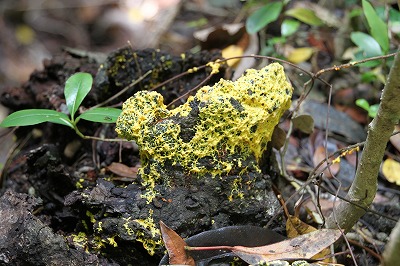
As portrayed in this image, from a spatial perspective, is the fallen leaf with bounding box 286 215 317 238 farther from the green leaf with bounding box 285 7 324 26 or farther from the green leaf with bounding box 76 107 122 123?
the green leaf with bounding box 285 7 324 26

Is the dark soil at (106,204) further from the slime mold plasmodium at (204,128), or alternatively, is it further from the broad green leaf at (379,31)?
the broad green leaf at (379,31)

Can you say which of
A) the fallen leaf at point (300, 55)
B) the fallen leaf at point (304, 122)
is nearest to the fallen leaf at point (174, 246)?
the fallen leaf at point (304, 122)

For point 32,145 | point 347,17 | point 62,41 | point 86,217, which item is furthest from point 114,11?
point 86,217

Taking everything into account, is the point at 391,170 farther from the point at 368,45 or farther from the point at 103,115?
the point at 103,115

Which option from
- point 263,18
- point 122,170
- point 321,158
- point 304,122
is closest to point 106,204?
point 122,170

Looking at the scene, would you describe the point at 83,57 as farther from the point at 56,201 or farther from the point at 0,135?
the point at 56,201

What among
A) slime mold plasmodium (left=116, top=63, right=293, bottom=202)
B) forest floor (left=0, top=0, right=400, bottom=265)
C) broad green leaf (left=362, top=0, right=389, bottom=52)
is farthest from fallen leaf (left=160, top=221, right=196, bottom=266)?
broad green leaf (left=362, top=0, right=389, bottom=52)
